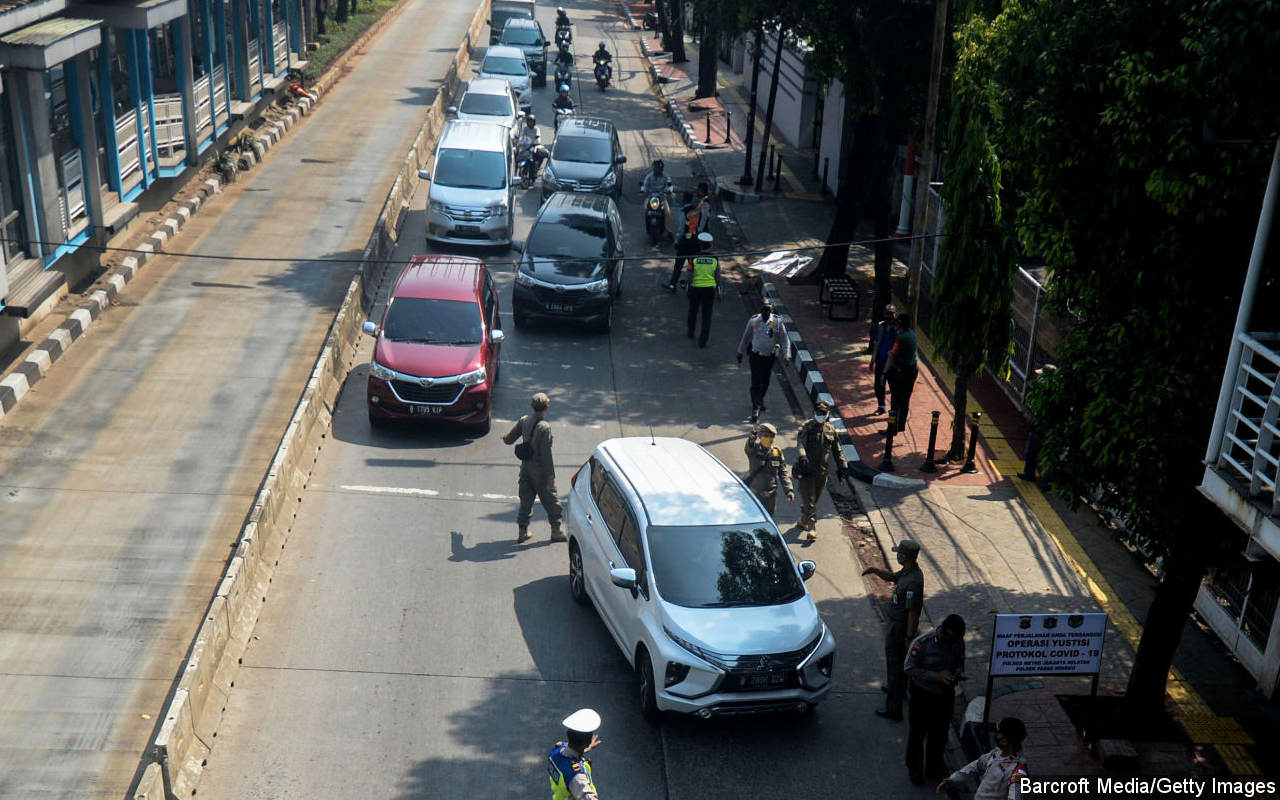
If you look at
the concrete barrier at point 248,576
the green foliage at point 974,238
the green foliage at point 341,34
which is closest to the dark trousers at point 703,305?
the green foliage at point 974,238

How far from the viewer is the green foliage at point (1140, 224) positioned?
A: 797 cm

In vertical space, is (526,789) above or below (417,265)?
below

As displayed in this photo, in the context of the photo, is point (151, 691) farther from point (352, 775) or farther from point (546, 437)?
point (546, 437)

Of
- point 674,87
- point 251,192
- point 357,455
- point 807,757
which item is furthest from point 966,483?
point 674,87

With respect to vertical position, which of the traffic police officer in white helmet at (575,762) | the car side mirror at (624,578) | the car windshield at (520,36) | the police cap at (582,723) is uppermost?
the car windshield at (520,36)

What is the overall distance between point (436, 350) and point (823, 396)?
18.9ft

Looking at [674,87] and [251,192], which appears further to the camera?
[674,87]

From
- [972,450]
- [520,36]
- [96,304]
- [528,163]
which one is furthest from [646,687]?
[520,36]

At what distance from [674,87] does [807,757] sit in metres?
38.4

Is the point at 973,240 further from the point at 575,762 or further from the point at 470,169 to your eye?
the point at 470,169

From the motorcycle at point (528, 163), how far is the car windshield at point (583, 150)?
1.45 meters

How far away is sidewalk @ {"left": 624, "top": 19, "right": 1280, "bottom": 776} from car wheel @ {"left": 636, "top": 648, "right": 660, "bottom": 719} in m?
1.97

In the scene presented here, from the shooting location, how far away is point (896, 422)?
16.0 meters

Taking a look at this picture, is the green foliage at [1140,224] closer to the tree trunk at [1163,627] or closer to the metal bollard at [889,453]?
the tree trunk at [1163,627]
